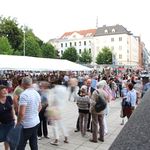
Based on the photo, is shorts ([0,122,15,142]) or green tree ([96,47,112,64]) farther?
green tree ([96,47,112,64])

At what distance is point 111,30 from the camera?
356 feet

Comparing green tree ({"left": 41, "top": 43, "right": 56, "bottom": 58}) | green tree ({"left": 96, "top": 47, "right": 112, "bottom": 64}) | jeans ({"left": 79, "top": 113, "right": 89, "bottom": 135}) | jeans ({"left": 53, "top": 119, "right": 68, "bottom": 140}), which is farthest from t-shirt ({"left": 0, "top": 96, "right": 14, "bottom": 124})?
green tree ({"left": 96, "top": 47, "right": 112, "bottom": 64})

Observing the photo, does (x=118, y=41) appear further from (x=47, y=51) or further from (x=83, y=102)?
(x=83, y=102)

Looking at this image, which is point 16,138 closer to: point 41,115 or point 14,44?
point 41,115

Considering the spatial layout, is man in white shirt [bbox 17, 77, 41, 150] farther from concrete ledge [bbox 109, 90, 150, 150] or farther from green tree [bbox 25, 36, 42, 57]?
green tree [bbox 25, 36, 42, 57]

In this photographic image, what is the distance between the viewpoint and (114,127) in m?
10.4

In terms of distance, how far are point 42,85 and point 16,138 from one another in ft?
10.5

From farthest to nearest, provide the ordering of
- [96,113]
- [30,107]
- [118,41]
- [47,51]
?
[118,41], [47,51], [96,113], [30,107]

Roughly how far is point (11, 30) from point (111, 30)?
55.6 meters

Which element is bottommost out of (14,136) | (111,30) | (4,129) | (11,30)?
(14,136)

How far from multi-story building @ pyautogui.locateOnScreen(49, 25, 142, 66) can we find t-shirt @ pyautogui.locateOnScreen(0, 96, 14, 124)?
98206mm

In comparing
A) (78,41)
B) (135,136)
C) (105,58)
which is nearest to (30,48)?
(105,58)

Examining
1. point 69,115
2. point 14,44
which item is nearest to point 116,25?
point 14,44

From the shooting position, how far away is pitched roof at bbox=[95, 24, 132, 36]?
350 feet
